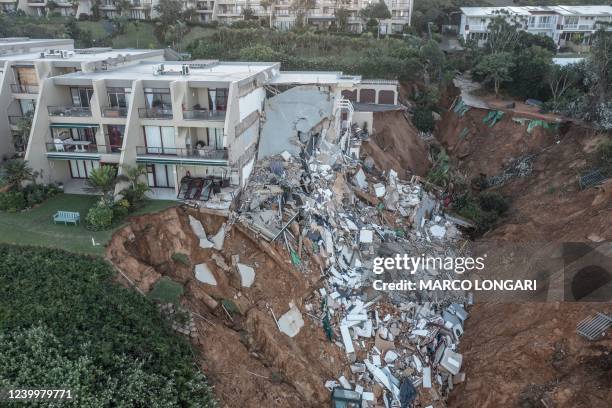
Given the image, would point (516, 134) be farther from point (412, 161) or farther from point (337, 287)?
point (337, 287)

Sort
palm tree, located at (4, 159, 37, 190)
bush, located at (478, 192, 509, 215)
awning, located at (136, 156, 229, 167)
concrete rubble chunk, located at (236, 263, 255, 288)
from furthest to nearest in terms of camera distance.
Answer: bush, located at (478, 192, 509, 215)
awning, located at (136, 156, 229, 167)
palm tree, located at (4, 159, 37, 190)
concrete rubble chunk, located at (236, 263, 255, 288)

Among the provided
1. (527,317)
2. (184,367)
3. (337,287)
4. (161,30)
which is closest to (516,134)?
(527,317)

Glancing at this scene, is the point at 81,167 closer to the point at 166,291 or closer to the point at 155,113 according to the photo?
the point at 155,113

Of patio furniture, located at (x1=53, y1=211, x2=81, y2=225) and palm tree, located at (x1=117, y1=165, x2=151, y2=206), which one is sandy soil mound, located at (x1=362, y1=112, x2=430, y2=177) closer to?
palm tree, located at (x1=117, y1=165, x2=151, y2=206)

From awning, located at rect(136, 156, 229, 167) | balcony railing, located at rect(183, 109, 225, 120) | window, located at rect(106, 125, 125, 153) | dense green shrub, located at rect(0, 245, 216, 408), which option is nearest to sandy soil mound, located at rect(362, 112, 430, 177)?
balcony railing, located at rect(183, 109, 225, 120)

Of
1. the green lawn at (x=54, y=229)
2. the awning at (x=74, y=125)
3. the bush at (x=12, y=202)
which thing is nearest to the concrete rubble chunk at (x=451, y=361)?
the green lawn at (x=54, y=229)

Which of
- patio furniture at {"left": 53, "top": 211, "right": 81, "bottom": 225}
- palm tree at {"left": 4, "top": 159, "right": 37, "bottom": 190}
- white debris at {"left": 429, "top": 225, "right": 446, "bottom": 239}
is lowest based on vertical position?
white debris at {"left": 429, "top": 225, "right": 446, "bottom": 239}

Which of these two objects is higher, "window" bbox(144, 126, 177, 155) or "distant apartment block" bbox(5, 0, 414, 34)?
"distant apartment block" bbox(5, 0, 414, 34)

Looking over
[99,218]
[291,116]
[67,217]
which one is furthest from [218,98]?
[67,217]
